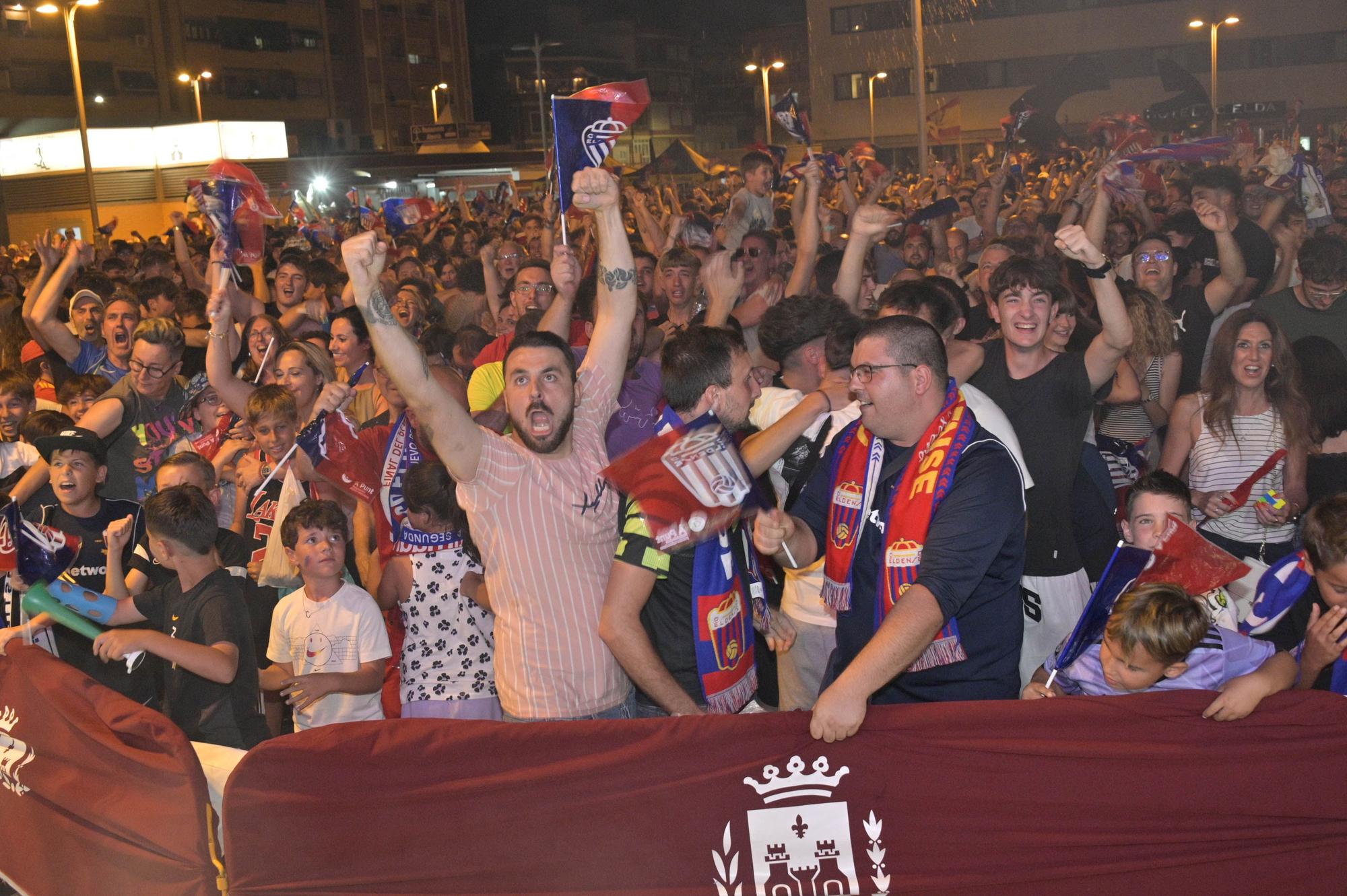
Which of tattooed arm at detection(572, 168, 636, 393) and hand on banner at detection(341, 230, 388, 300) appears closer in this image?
hand on banner at detection(341, 230, 388, 300)

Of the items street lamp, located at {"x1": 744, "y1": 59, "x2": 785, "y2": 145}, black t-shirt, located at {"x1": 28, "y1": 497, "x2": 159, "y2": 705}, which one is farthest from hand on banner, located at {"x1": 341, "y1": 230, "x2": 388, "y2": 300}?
street lamp, located at {"x1": 744, "y1": 59, "x2": 785, "y2": 145}

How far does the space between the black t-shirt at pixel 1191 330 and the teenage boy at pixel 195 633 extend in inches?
209

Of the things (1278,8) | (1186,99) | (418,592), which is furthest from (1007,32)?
(418,592)

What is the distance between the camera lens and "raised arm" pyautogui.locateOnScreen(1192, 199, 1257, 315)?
287 inches

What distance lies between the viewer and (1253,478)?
213 inches

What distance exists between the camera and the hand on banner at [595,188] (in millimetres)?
4445

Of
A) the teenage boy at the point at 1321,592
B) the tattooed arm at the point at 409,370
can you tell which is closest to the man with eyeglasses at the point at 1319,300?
the teenage boy at the point at 1321,592

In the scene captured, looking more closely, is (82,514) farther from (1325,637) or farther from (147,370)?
(1325,637)

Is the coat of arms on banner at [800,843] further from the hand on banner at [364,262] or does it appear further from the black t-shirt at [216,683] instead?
the black t-shirt at [216,683]

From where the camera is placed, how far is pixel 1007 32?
176 feet

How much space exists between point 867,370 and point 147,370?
182 inches

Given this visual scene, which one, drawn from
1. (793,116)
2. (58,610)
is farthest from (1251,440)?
(793,116)

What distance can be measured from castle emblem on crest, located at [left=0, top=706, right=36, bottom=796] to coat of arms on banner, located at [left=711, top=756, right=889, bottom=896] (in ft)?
8.26

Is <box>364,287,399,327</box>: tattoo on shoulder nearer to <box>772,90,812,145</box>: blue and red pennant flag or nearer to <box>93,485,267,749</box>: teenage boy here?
<box>93,485,267,749</box>: teenage boy
